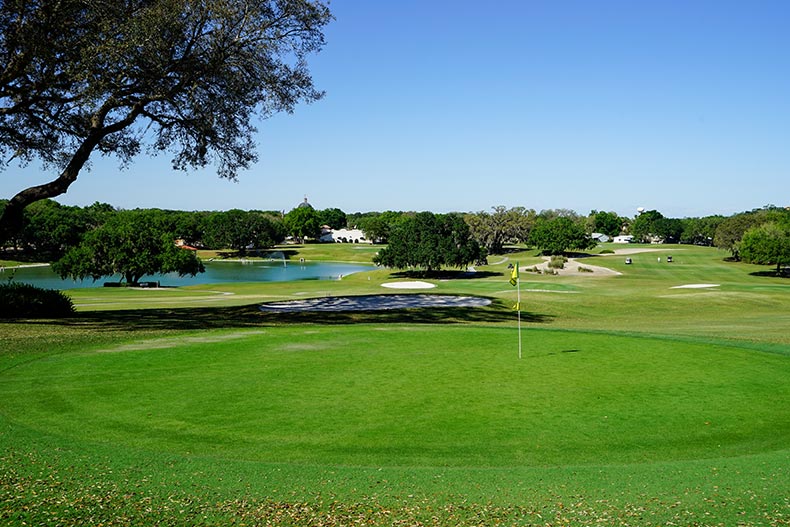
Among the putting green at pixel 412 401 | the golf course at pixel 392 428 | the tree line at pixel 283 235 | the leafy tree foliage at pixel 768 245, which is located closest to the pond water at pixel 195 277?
the tree line at pixel 283 235

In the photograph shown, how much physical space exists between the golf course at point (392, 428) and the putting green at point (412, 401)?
0.18ft

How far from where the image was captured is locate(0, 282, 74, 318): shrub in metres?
26.6

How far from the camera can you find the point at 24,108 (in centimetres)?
2373

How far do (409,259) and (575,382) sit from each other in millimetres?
63140

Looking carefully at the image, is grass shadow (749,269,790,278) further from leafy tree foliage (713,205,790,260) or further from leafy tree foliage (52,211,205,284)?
leafy tree foliage (52,211,205,284)

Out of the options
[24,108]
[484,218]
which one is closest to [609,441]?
[24,108]

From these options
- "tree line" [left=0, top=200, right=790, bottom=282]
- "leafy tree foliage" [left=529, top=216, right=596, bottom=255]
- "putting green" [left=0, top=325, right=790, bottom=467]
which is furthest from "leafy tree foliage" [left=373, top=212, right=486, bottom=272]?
"putting green" [left=0, top=325, right=790, bottom=467]

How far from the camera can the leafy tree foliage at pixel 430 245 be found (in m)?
75.2

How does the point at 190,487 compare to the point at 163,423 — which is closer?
the point at 190,487

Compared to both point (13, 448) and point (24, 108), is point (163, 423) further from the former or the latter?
point (24, 108)

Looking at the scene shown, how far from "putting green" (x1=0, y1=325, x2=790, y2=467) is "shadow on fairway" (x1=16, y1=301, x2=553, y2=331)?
700cm

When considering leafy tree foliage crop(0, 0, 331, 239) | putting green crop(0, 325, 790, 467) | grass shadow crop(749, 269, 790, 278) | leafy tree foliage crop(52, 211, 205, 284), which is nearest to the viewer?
putting green crop(0, 325, 790, 467)

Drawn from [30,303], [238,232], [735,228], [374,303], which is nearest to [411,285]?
[374,303]

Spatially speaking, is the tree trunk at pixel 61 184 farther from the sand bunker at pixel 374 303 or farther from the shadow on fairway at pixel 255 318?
the sand bunker at pixel 374 303
